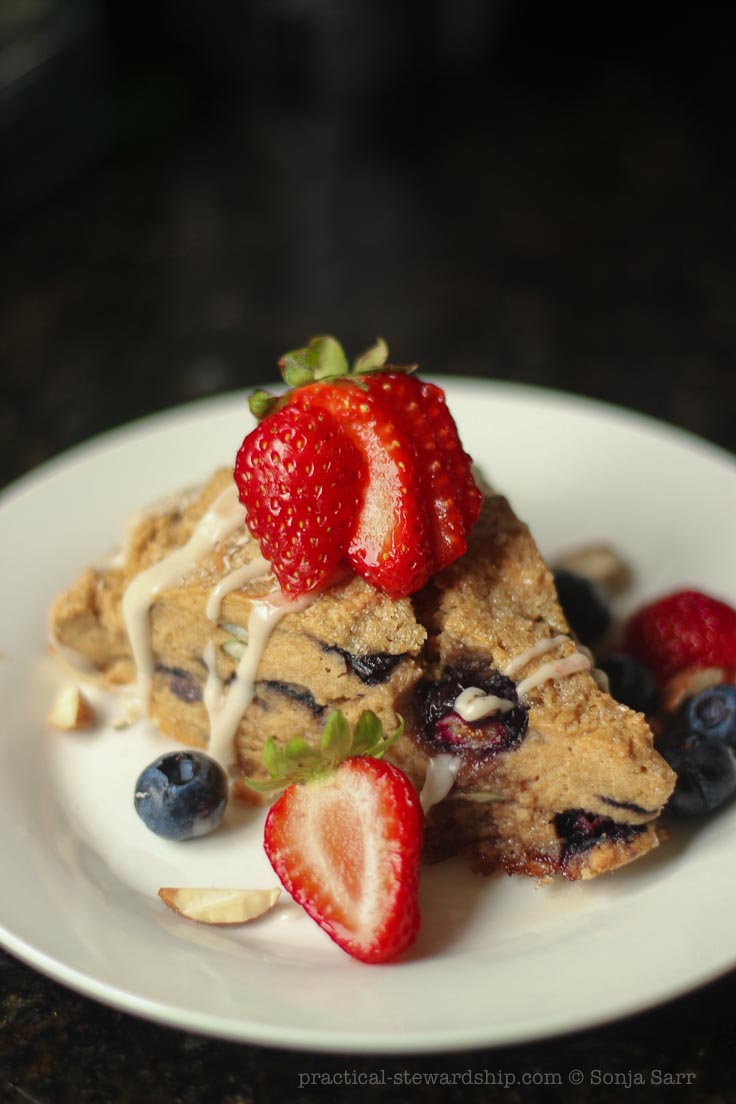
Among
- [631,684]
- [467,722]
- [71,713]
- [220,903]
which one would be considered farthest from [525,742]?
[71,713]

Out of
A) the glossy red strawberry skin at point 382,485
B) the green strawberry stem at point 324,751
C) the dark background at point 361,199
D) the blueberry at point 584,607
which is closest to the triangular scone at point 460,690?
the glossy red strawberry skin at point 382,485

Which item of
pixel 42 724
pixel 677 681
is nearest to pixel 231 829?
pixel 42 724

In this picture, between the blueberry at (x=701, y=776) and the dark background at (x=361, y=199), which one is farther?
the dark background at (x=361, y=199)

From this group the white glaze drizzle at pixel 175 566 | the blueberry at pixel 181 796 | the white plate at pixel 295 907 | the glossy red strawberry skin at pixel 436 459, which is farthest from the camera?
the white glaze drizzle at pixel 175 566

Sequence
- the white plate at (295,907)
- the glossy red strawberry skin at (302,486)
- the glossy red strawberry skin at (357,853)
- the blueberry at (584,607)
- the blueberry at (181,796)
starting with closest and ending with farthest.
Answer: the white plate at (295,907) < the glossy red strawberry skin at (357,853) < the glossy red strawberry skin at (302,486) < the blueberry at (181,796) < the blueberry at (584,607)

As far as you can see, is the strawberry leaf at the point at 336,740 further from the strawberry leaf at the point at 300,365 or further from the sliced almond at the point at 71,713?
the sliced almond at the point at 71,713

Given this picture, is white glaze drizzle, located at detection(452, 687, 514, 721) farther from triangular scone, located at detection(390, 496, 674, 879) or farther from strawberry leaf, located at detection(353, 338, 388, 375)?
strawberry leaf, located at detection(353, 338, 388, 375)

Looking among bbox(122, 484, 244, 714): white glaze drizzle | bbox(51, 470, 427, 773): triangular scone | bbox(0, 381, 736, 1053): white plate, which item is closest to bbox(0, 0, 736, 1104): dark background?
bbox(0, 381, 736, 1053): white plate

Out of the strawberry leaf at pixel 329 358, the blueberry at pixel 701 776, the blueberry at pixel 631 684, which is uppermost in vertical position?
the strawberry leaf at pixel 329 358

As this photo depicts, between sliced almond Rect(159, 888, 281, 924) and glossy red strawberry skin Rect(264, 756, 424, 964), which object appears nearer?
glossy red strawberry skin Rect(264, 756, 424, 964)
